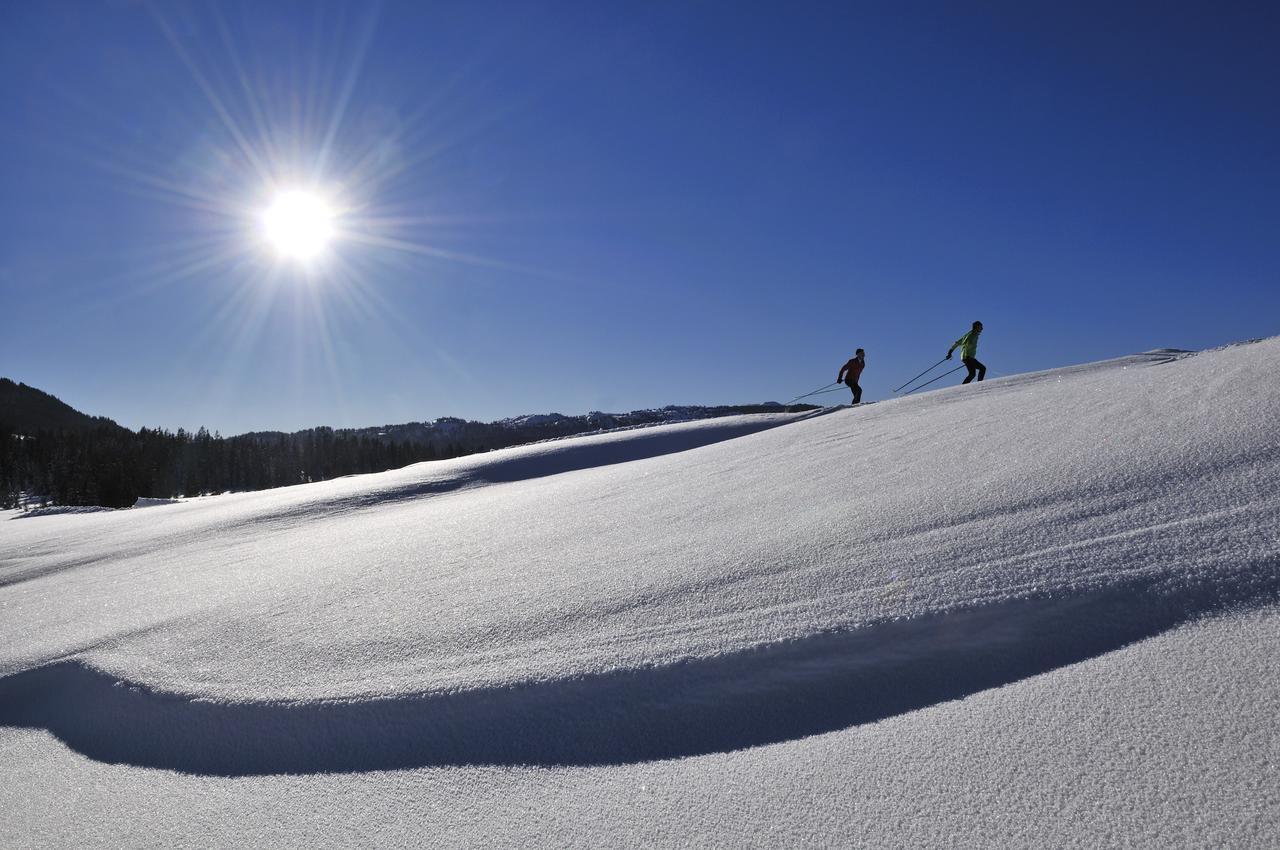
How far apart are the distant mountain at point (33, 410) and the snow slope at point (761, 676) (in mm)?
113186

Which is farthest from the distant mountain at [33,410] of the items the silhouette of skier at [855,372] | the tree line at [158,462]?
the silhouette of skier at [855,372]

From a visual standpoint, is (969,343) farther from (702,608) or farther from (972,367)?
(702,608)

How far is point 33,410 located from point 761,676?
134 meters

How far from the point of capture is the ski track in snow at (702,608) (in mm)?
1598

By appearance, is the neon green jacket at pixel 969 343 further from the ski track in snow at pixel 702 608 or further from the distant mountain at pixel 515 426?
the distant mountain at pixel 515 426

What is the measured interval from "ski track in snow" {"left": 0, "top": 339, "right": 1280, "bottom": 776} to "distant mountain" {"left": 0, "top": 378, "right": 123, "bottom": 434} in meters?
113

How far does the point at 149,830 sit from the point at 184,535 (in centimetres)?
441

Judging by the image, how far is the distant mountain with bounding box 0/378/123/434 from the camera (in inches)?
3551

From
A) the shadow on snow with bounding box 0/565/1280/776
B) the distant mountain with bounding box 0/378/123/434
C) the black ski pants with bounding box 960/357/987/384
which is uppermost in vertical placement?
the distant mountain with bounding box 0/378/123/434

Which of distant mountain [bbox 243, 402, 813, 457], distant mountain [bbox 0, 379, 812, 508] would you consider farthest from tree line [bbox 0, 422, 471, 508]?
distant mountain [bbox 243, 402, 813, 457]

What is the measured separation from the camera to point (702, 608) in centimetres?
202

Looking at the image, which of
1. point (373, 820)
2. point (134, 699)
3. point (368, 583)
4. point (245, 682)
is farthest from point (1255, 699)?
point (134, 699)

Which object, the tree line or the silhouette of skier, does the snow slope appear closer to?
the silhouette of skier

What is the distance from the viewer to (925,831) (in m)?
1.12
